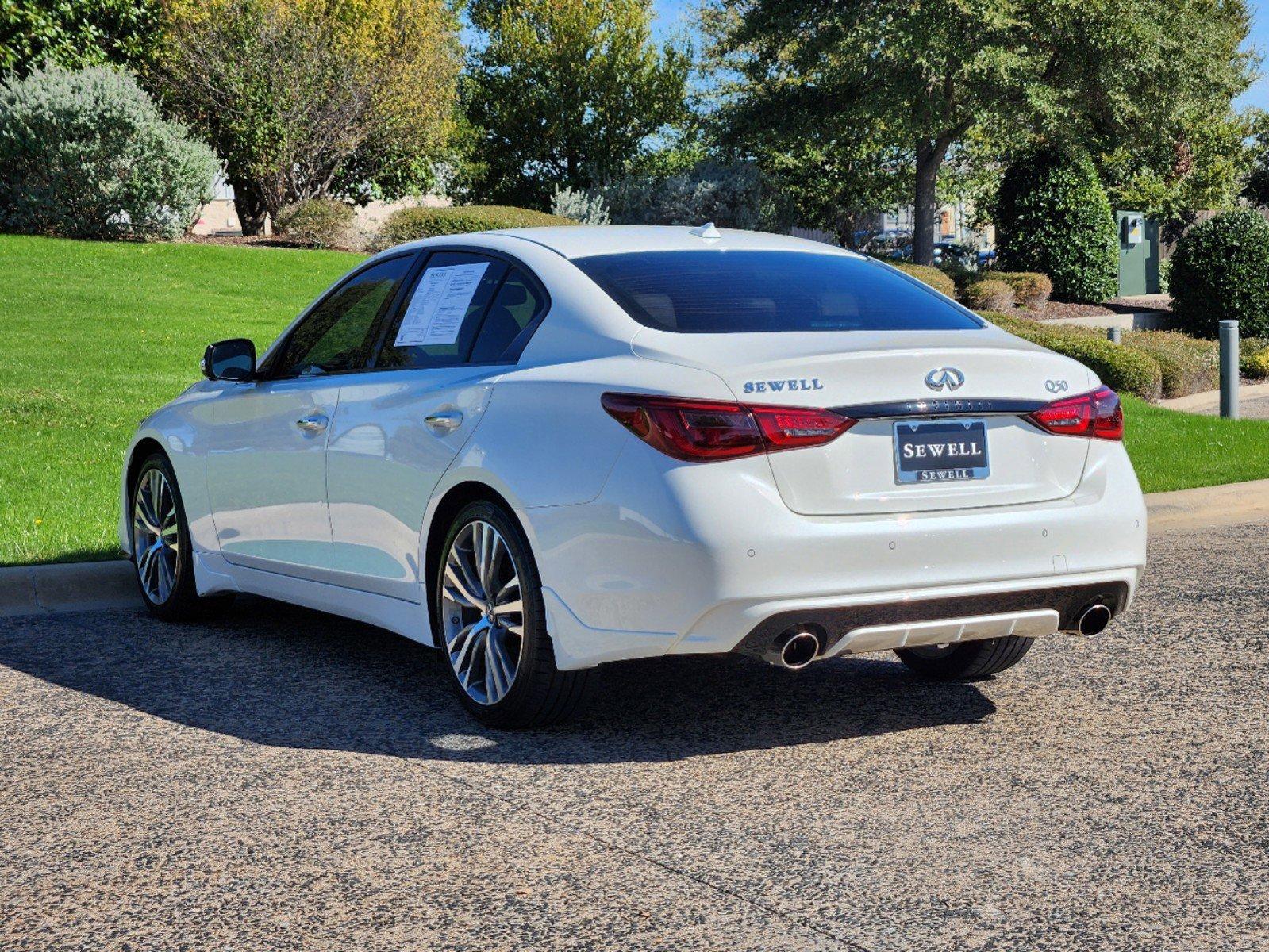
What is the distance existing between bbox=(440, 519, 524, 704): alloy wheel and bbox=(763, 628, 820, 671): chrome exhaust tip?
0.85 meters

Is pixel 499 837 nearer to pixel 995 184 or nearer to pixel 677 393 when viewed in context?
pixel 677 393

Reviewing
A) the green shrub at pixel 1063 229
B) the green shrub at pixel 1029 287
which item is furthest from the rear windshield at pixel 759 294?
the green shrub at pixel 1063 229

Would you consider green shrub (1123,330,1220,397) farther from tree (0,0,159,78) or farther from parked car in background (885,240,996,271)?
tree (0,0,159,78)

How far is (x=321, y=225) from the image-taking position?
2922 cm

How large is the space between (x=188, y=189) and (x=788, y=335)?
80.3 ft

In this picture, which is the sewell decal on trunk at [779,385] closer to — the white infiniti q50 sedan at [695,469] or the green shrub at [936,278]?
the white infiniti q50 sedan at [695,469]

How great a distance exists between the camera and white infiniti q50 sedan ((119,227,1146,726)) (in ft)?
14.9

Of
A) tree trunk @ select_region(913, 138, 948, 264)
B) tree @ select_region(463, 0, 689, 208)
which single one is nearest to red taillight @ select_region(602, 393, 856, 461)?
tree trunk @ select_region(913, 138, 948, 264)

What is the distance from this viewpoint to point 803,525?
14.8 ft

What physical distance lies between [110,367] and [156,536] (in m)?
8.51

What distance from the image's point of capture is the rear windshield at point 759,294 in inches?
199

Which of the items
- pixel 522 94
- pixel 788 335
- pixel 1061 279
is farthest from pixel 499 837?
pixel 522 94

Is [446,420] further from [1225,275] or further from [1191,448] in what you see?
[1225,275]

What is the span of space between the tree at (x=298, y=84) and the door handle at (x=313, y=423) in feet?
86.7
